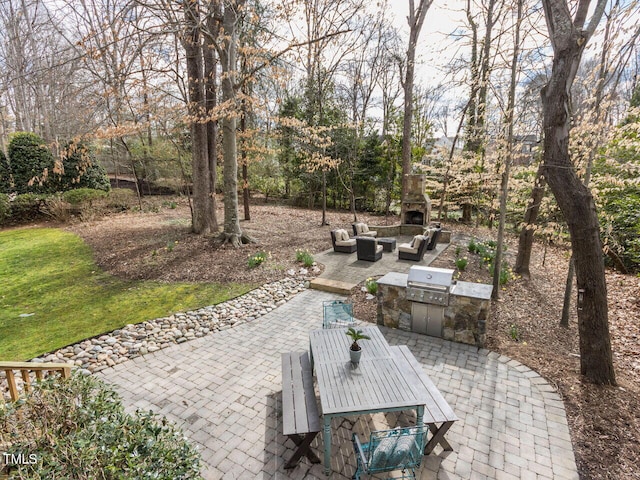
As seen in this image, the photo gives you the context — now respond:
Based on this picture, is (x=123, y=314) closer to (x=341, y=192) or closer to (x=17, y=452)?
(x=17, y=452)

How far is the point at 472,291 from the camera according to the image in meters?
5.28

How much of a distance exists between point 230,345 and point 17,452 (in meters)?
3.24

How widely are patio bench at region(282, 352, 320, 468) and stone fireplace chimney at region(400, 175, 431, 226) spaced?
1089cm

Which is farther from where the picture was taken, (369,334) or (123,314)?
(123,314)

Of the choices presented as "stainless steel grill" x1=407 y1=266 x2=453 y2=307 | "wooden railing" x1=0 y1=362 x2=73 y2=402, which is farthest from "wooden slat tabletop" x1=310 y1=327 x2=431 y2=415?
"wooden railing" x1=0 y1=362 x2=73 y2=402

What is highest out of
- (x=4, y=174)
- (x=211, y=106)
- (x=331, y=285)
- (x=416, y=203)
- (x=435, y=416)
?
(x=211, y=106)

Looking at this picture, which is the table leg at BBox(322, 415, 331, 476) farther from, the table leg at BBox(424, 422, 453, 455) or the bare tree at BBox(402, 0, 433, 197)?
the bare tree at BBox(402, 0, 433, 197)

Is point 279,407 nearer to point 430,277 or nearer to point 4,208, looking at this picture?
point 430,277

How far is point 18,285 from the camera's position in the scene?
25.3 feet

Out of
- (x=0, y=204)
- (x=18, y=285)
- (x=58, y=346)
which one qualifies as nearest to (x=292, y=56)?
(x=58, y=346)

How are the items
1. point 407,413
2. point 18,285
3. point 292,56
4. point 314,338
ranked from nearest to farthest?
point 407,413 < point 314,338 < point 18,285 < point 292,56

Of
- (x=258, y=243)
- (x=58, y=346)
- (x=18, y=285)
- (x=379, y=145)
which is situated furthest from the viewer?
(x=379, y=145)

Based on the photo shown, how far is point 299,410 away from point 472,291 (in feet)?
11.8

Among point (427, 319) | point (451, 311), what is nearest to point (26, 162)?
point (427, 319)
